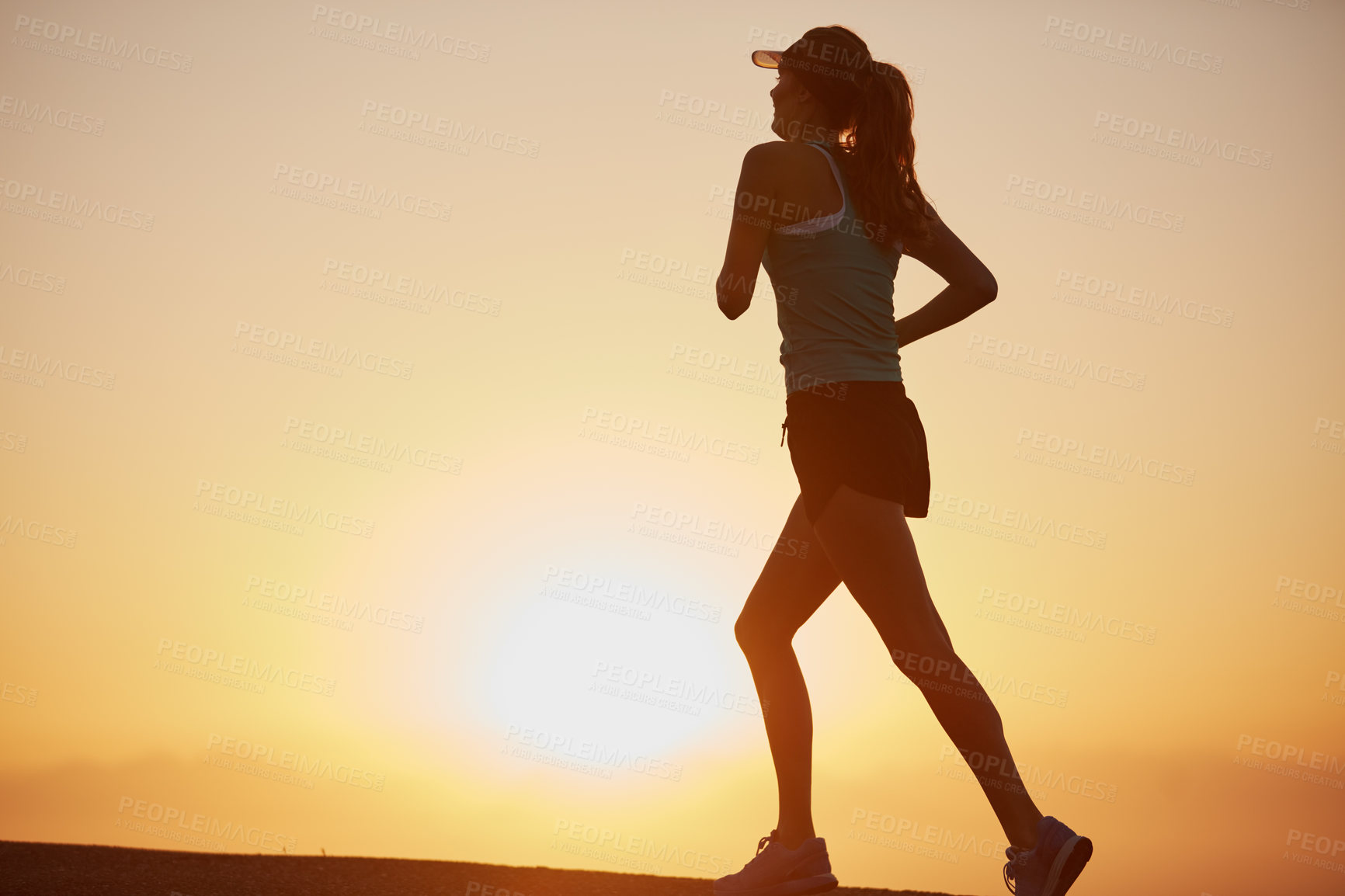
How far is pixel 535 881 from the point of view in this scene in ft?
15.8

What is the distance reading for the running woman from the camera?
8.95 feet

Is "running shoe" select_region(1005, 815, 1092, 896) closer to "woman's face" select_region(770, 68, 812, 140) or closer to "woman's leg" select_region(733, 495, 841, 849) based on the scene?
"woman's leg" select_region(733, 495, 841, 849)

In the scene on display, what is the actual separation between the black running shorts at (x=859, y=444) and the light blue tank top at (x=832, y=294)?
0.18ft

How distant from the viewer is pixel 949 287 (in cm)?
341

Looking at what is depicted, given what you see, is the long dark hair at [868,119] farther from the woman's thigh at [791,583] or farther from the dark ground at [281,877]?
the dark ground at [281,877]

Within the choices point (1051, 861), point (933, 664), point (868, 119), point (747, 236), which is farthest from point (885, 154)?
point (1051, 861)

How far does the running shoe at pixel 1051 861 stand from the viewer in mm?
2590

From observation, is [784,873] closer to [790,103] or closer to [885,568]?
[885,568]

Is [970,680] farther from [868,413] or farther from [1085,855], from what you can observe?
[868,413]

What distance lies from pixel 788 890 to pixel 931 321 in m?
1.89

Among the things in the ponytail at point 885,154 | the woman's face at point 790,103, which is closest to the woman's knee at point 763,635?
the ponytail at point 885,154

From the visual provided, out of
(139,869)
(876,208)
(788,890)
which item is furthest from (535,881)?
(876,208)

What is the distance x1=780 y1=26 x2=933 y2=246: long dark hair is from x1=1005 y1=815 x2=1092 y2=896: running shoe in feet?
5.66

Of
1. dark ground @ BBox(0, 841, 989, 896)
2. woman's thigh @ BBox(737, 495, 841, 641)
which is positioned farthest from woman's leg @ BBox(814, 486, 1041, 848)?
dark ground @ BBox(0, 841, 989, 896)
